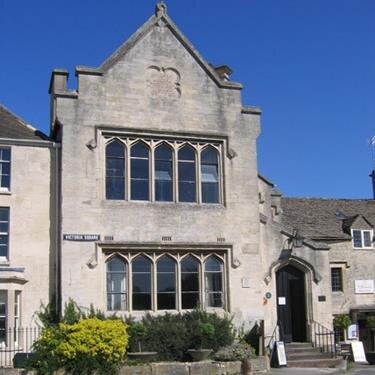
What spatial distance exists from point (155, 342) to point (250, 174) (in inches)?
293

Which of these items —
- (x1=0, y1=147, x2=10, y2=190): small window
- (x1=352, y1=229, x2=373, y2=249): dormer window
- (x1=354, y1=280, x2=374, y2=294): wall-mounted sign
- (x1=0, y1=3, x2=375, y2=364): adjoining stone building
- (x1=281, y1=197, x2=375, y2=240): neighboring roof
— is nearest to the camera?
(x1=0, y1=3, x2=375, y2=364): adjoining stone building

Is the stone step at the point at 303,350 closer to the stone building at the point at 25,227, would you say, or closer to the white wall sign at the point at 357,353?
the white wall sign at the point at 357,353

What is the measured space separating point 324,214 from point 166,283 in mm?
15972

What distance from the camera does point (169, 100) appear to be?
24734mm

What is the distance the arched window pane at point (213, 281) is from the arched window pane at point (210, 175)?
7.58ft

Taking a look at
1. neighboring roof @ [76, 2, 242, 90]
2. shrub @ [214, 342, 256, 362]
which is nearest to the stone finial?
neighboring roof @ [76, 2, 242, 90]

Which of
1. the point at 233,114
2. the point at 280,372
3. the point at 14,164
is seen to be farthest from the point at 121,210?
the point at 280,372

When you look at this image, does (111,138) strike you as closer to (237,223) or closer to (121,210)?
(121,210)

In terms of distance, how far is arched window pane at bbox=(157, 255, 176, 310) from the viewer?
76.9ft

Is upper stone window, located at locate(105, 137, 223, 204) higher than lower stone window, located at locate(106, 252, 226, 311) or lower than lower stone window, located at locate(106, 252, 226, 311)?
higher

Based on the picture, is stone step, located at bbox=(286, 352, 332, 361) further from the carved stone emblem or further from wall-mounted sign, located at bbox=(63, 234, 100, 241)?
the carved stone emblem

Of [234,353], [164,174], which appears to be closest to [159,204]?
[164,174]

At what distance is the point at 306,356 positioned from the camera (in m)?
24.6

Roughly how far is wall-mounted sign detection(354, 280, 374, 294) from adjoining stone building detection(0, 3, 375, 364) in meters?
8.89
